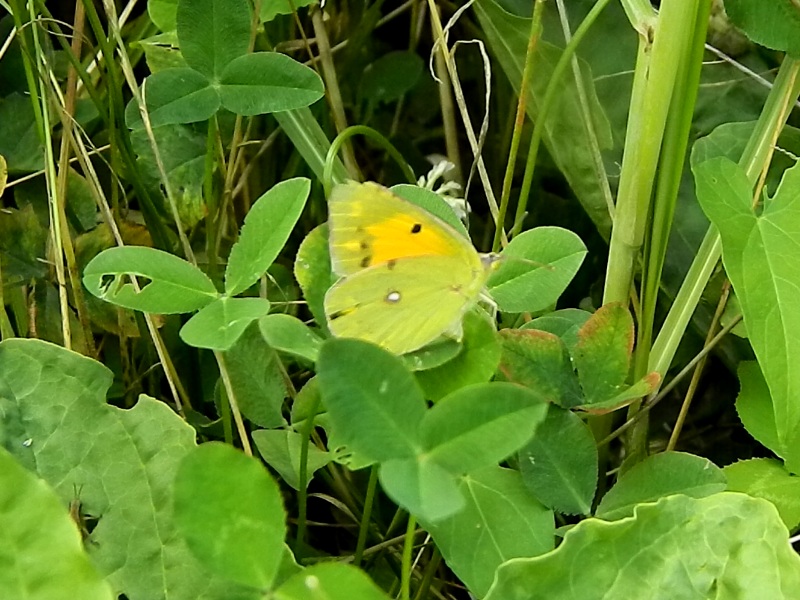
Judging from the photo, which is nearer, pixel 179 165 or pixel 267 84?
pixel 267 84

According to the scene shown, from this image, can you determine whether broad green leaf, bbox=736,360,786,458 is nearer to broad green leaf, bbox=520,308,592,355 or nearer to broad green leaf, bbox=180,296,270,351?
broad green leaf, bbox=520,308,592,355

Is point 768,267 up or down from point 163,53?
down

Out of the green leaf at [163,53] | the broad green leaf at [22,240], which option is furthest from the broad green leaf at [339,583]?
the green leaf at [163,53]

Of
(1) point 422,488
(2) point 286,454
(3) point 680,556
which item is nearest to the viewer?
(1) point 422,488

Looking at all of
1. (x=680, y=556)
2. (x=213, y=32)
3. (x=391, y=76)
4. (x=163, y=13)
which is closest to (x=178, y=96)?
(x=213, y=32)

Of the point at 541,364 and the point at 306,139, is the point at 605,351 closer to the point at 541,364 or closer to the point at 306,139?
the point at 541,364

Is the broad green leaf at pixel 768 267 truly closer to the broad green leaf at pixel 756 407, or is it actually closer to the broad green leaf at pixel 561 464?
the broad green leaf at pixel 756 407

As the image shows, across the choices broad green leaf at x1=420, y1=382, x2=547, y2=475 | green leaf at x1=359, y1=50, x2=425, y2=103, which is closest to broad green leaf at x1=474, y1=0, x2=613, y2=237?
green leaf at x1=359, y1=50, x2=425, y2=103

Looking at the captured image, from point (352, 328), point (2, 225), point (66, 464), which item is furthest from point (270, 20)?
point (66, 464)
